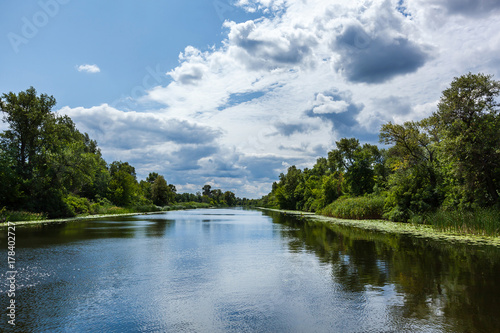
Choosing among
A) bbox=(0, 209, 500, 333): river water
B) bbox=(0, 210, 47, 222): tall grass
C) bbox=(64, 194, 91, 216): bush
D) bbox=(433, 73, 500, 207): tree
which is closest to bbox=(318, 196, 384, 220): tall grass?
bbox=(433, 73, 500, 207): tree

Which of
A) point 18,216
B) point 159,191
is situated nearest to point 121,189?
point 159,191

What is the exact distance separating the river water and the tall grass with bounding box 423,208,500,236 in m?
5.06

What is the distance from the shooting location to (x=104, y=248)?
1916cm

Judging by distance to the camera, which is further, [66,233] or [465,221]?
[66,233]

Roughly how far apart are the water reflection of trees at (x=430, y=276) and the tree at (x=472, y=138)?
8705 millimetres

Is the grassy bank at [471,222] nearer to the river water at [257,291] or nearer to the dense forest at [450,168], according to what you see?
the dense forest at [450,168]

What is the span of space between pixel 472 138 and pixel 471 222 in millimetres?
6624

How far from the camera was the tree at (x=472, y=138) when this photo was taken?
80.1ft

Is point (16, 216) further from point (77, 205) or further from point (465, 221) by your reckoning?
point (465, 221)

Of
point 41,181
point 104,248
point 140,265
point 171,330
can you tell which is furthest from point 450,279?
point 41,181

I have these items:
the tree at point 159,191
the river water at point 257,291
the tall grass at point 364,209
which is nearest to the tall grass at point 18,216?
the river water at point 257,291

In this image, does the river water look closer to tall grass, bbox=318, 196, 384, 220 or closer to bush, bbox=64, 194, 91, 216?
tall grass, bbox=318, 196, 384, 220

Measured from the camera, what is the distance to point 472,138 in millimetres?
24609

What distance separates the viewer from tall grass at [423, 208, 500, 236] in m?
21.7
